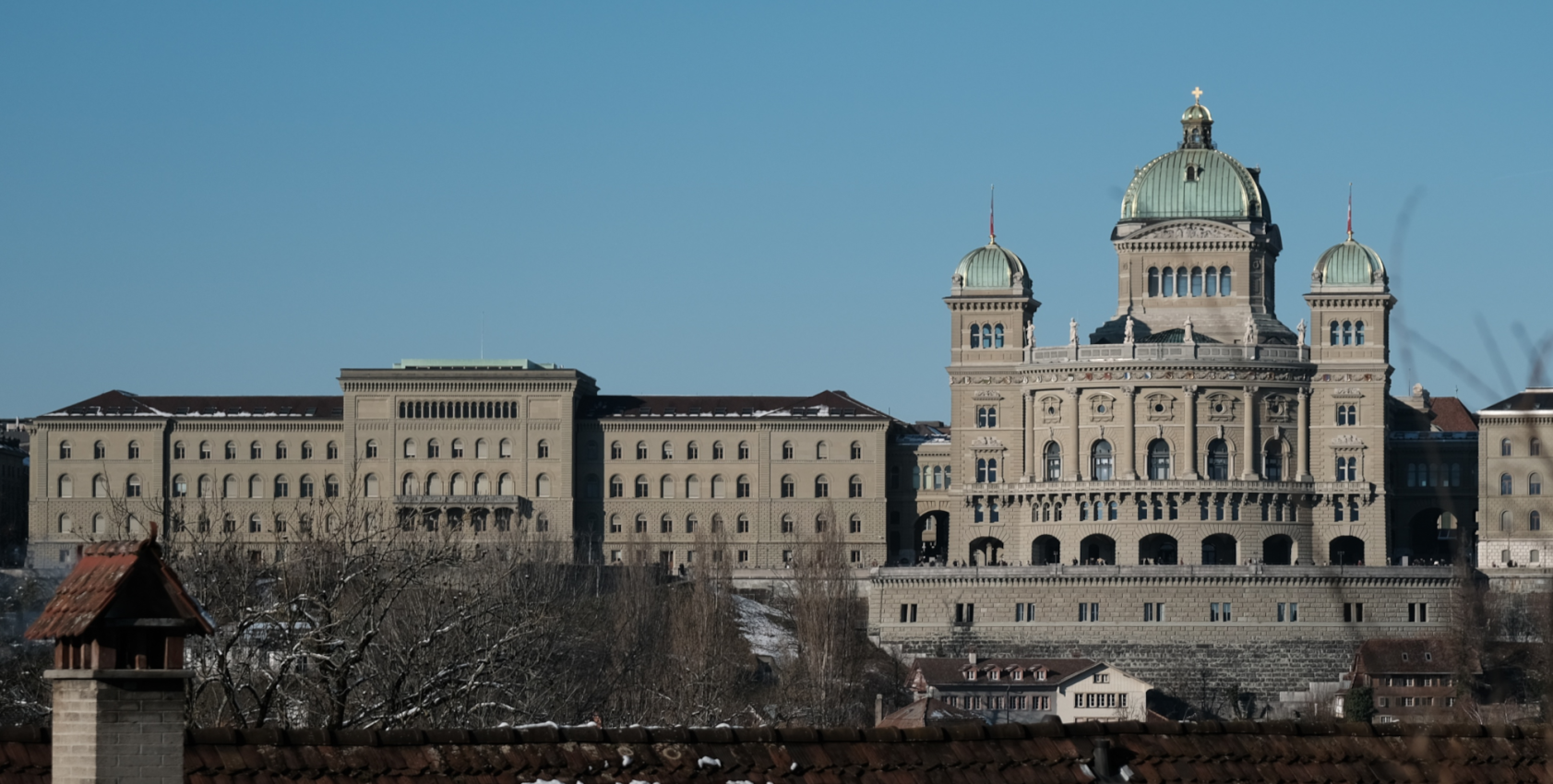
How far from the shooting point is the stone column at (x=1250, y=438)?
164 metres

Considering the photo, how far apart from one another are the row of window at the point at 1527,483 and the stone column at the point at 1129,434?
18908 mm

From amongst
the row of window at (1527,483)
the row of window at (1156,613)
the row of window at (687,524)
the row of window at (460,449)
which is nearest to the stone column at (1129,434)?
the row of window at (1156,613)

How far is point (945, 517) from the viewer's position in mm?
187625

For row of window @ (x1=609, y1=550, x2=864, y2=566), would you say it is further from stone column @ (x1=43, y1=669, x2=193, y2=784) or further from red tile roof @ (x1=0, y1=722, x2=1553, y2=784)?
stone column @ (x1=43, y1=669, x2=193, y2=784)

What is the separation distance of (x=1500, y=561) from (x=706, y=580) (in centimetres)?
4297

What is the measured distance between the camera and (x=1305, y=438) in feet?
543

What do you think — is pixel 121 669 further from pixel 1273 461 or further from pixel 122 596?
pixel 1273 461

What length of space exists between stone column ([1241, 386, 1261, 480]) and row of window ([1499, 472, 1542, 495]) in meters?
12.8

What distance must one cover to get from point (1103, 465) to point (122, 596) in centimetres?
14074

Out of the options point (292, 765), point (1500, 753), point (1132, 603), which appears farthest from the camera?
point (1132, 603)

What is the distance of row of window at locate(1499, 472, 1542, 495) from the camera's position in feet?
521

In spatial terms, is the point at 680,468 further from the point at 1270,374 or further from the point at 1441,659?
the point at 1441,659

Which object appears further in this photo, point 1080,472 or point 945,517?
point 945,517

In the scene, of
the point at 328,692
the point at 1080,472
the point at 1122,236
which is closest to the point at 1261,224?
the point at 1122,236
